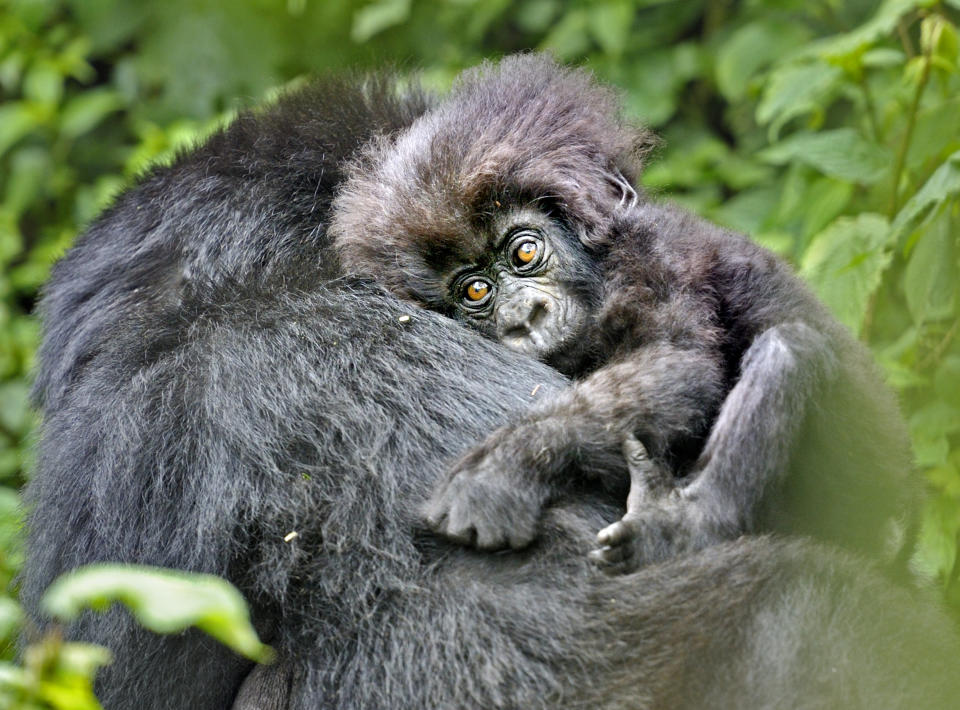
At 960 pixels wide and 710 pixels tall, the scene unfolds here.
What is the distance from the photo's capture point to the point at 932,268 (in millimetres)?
3104

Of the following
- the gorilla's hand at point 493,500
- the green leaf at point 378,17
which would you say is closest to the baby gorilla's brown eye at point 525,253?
the gorilla's hand at point 493,500

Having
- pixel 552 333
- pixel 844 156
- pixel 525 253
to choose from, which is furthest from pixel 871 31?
pixel 552 333

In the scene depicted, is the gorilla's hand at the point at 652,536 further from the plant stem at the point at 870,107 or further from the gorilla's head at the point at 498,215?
the plant stem at the point at 870,107

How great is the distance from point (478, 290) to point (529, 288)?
0.47 ft

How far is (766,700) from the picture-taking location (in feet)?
6.22

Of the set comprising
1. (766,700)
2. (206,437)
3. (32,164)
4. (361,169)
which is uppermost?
(361,169)

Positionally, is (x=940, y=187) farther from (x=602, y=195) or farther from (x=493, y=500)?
(x=493, y=500)

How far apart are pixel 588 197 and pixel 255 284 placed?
782mm

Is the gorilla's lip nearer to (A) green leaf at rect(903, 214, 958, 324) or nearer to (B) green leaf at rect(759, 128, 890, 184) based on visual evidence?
(A) green leaf at rect(903, 214, 958, 324)

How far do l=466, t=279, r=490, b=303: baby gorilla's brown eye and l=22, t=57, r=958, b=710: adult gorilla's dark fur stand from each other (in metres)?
0.20

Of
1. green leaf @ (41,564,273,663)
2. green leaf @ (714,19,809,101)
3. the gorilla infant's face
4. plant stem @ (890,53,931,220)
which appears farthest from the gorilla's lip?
green leaf @ (714,19,809,101)

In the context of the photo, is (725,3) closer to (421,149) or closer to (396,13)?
(396,13)

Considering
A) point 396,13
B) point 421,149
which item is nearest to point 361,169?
point 421,149

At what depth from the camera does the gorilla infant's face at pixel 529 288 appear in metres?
2.52
